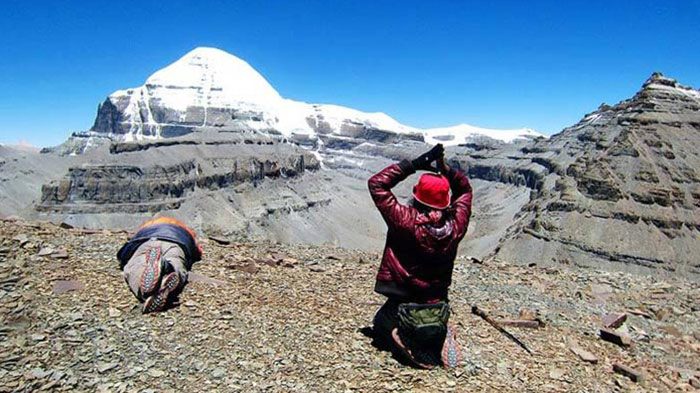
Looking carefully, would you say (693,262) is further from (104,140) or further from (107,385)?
(104,140)

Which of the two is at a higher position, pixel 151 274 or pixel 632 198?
pixel 632 198

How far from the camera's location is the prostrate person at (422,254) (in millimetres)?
6195

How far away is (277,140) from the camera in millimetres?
140125

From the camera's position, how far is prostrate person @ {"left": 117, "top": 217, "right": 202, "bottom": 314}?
7262 millimetres

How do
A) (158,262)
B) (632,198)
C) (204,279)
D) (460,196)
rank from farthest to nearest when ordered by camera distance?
(632,198) → (204,279) → (158,262) → (460,196)

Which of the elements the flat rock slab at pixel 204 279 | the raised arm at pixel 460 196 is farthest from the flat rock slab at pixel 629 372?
the flat rock slab at pixel 204 279

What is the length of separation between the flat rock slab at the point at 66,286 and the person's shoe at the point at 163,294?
46.6 inches

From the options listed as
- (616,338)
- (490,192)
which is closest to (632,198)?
(490,192)

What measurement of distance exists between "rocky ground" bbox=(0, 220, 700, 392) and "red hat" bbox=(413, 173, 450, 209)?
6.82 ft

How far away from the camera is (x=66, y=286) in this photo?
24.1 ft

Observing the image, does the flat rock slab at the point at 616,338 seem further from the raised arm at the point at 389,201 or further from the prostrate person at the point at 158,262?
the prostrate person at the point at 158,262

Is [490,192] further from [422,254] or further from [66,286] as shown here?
[66,286]

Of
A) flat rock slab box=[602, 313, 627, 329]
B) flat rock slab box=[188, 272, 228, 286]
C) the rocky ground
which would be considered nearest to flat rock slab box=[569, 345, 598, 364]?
the rocky ground

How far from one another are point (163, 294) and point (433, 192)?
4126 millimetres
